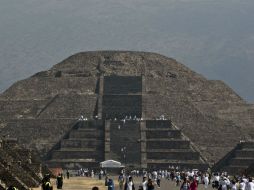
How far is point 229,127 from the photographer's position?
102 metres

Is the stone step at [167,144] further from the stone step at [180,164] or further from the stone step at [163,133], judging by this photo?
the stone step at [180,164]

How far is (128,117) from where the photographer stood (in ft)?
337

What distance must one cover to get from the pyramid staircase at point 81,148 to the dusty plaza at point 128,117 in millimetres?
98

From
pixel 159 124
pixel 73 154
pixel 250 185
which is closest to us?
pixel 250 185

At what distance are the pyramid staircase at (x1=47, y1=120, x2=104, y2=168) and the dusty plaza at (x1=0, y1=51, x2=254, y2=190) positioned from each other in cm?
10

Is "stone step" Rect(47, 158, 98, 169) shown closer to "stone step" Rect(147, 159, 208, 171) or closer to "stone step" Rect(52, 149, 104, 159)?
"stone step" Rect(52, 149, 104, 159)

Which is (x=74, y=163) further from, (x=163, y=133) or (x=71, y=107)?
(x=71, y=107)

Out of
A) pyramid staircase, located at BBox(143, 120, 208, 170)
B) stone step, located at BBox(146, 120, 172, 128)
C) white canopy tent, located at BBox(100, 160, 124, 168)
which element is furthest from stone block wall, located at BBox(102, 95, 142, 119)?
white canopy tent, located at BBox(100, 160, 124, 168)

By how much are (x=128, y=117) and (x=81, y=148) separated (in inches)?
368

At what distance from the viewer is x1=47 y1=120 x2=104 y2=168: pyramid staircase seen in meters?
93.0

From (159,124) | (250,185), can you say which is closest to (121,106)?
(159,124)

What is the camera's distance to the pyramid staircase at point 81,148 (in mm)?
93000

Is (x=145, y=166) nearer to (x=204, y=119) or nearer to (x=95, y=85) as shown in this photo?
(x=204, y=119)

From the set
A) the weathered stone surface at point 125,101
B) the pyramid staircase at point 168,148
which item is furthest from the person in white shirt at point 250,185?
the weathered stone surface at point 125,101
